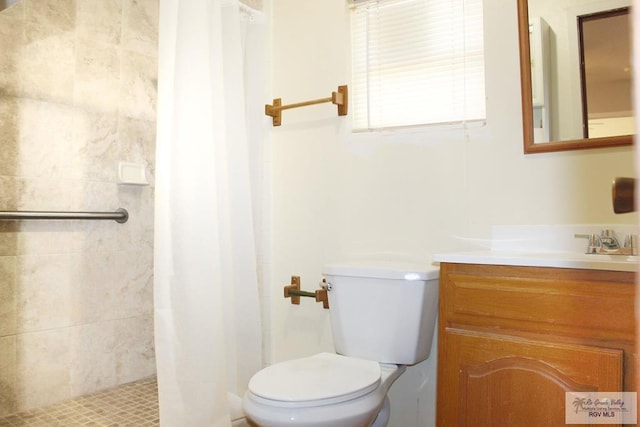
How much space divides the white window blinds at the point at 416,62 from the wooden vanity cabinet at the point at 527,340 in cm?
76

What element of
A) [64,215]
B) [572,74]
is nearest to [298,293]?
[64,215]

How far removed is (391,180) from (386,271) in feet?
1.55

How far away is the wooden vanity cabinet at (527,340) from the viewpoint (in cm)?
111

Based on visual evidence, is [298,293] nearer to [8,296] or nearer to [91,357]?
[91,357]

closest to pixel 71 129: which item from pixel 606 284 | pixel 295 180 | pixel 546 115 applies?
pixel 295 180

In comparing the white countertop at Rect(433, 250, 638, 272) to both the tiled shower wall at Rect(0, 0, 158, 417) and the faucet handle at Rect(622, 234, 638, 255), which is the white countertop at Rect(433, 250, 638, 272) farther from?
the tiled shower wall at Rect(0, 0, 158, 417)

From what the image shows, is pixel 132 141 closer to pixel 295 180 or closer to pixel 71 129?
pixel 71 129

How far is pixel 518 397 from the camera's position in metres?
1.21

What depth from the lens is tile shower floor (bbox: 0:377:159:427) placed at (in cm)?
168

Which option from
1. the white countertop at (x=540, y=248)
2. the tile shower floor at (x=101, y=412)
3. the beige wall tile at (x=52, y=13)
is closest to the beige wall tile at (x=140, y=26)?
the beige wall tile at (x=52, y=13)

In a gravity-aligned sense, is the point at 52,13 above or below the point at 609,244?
above

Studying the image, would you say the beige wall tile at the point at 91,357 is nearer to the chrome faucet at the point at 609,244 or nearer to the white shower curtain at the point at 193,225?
the white shower curtain at the point at 193,225

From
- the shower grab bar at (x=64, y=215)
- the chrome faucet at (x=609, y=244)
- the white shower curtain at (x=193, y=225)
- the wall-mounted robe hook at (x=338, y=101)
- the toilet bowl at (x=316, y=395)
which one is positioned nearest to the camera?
the toilet bowl at (x=316, y=395)

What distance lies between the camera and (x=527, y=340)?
1217mm
